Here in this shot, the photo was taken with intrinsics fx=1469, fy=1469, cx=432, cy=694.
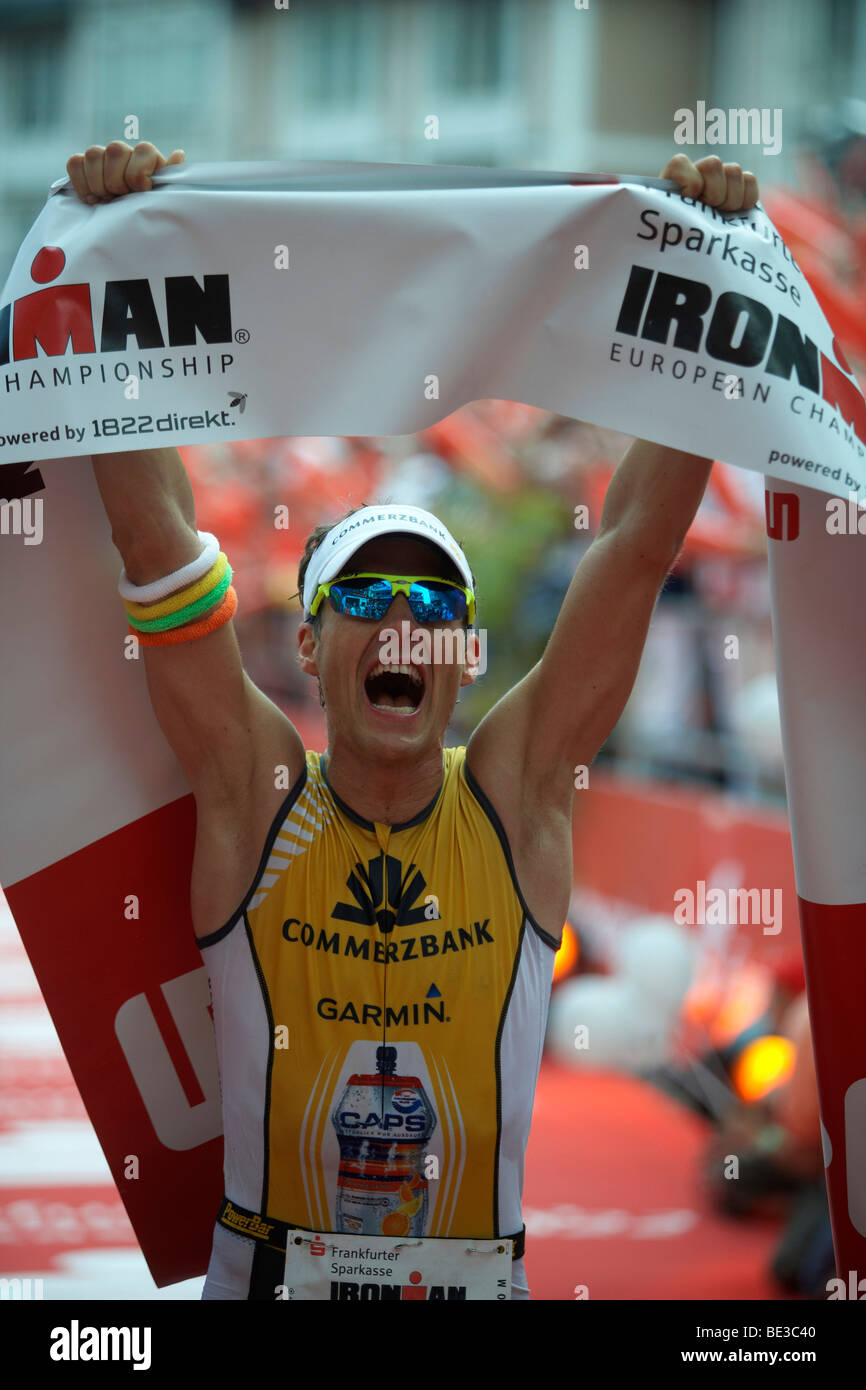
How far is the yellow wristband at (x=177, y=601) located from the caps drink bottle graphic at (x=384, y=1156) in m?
0.88

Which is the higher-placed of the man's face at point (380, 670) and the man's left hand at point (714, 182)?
the man's left hand at point (714, 182)

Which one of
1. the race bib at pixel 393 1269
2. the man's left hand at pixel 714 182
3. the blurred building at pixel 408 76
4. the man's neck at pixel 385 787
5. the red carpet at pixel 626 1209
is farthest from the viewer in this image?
the blurred building at pixel 408 76

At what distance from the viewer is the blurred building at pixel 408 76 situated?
97.7 ft

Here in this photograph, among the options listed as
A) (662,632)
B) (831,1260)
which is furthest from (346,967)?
(662,632)

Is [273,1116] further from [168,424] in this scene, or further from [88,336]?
[88,336]

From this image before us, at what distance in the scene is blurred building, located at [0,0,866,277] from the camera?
2977 cm

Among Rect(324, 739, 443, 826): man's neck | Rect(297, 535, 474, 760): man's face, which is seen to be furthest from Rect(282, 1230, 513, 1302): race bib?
Rect(297, 535, 474, 760): man's face

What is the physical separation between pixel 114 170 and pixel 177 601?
2.48 ft

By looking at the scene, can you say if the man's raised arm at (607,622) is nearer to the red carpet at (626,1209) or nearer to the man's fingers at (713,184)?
the man's fingers at (713,184)

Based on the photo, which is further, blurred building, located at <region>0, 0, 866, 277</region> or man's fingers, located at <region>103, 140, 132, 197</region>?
blurred building, located at <region>0, 0, 866, 277</region>

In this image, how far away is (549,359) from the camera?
2.54 metres

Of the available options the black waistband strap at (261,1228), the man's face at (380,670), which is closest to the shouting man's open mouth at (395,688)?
the man's face at (380,670)

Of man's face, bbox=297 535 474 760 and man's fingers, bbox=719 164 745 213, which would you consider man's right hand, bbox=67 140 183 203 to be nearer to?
man's face, bbox=297 535 474 760

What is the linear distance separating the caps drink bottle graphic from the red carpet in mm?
2524
